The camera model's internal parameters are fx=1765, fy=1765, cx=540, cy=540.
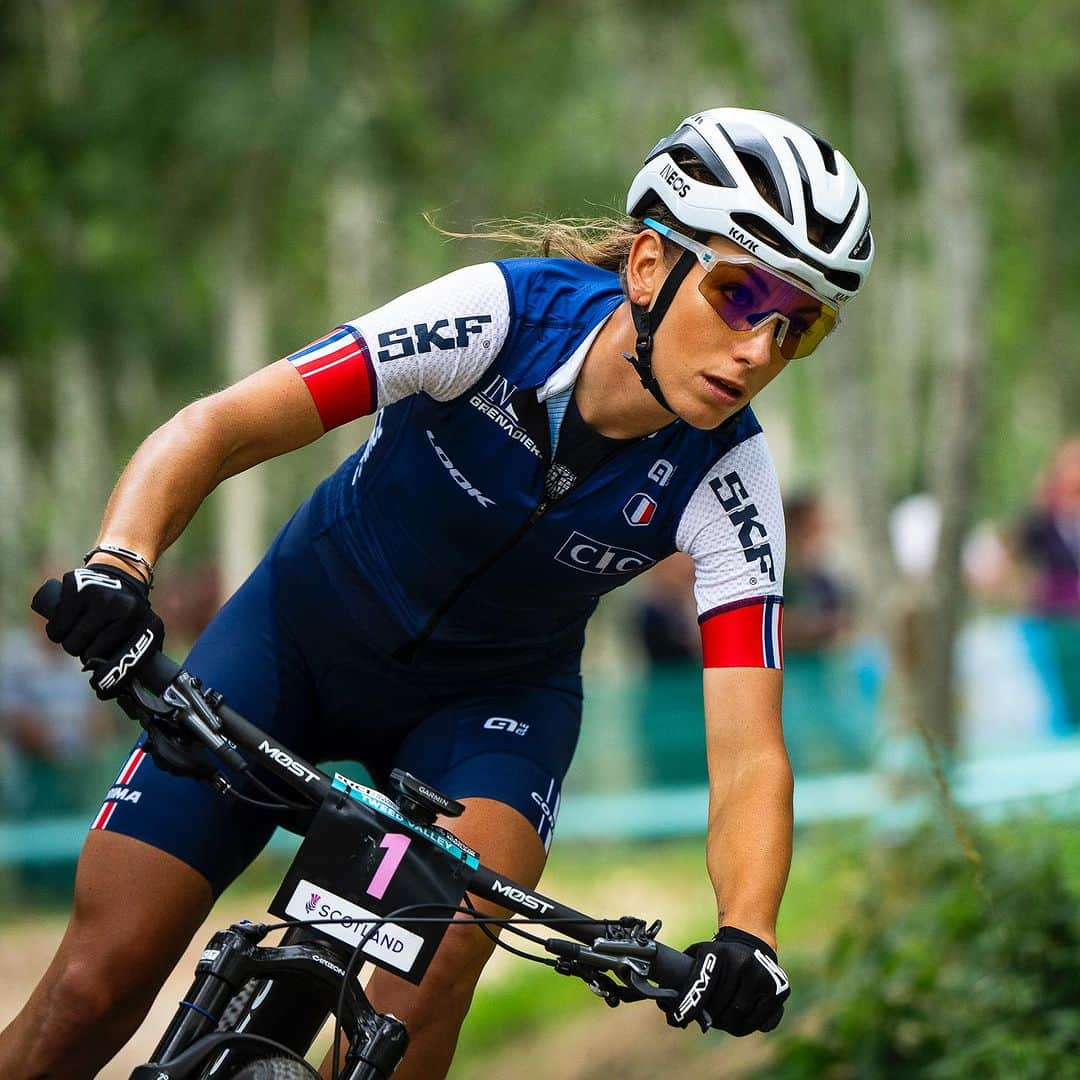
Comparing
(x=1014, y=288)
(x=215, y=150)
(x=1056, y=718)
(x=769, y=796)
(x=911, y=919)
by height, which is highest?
(x=1014, y=288)

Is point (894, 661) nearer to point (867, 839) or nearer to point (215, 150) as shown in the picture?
point (867, 839)

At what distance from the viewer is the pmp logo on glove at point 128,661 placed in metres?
2.83

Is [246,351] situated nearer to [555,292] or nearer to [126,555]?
[555,292]

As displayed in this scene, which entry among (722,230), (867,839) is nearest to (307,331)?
(867,839)

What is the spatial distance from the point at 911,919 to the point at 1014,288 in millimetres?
29414

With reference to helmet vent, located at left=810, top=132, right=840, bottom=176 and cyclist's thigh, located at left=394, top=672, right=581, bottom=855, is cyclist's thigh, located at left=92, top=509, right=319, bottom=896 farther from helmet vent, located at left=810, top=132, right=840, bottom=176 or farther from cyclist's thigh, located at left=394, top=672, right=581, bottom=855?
helmet vent, located at left=810, top=132, right=840, bottom=176

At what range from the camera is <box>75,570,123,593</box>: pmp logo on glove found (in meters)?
2.82

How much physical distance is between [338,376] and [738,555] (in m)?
0.90

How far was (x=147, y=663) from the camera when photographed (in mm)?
2877

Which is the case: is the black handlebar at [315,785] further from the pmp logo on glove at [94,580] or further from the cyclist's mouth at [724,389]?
the cyclist's mouth at [724,389]

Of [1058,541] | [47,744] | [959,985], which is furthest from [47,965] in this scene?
[1058,541]

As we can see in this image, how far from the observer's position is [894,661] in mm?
8227

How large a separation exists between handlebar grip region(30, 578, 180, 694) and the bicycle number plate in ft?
1.13

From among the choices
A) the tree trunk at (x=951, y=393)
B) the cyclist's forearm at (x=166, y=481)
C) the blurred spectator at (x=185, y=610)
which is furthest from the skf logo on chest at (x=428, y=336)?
the blurred spectator at (x=185, y=610)
